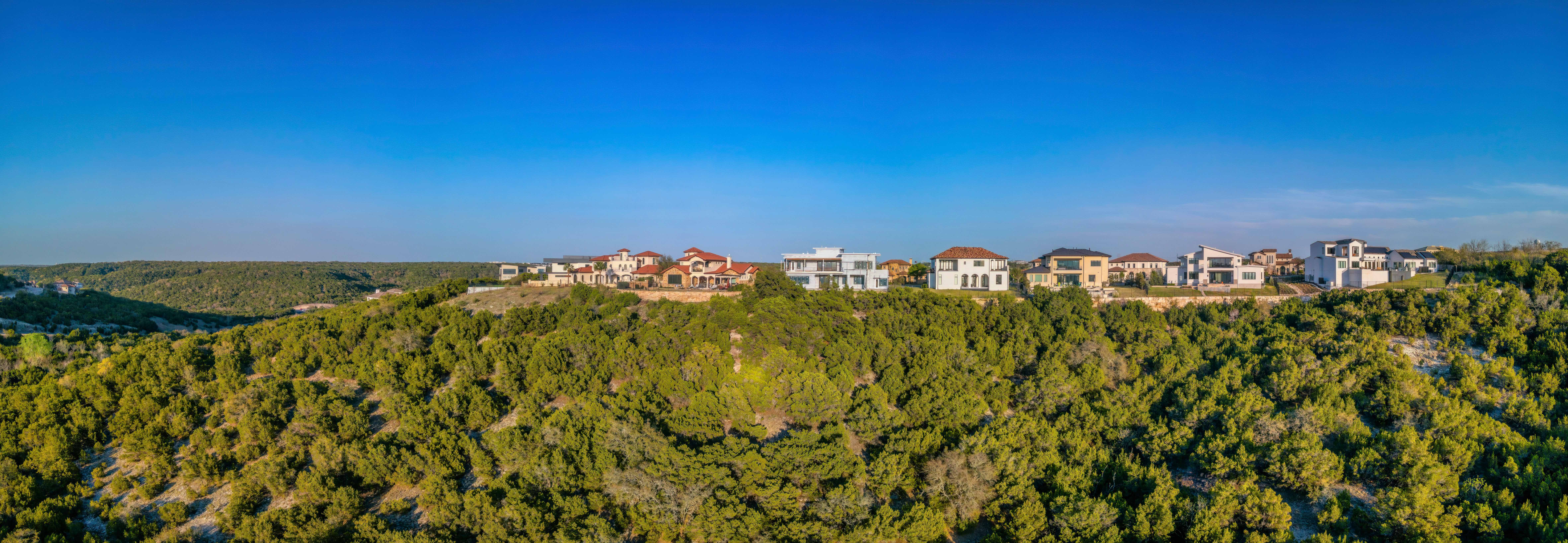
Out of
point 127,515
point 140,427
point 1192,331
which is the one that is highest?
point 1192,331

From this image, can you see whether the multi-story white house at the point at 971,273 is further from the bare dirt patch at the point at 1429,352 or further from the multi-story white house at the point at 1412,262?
the multi-story white house at the point at 1412,262

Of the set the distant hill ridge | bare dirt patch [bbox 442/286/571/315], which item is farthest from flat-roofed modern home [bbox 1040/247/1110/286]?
the distant hill ridge

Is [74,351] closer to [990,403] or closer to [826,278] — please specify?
[826,278]

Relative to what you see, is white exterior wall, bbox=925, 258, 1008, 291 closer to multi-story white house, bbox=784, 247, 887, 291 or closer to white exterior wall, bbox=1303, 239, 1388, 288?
multi-story white house, bbox=784, 247, 887, 291

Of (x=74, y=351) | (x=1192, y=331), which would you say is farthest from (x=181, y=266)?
(x=1192, y=331)

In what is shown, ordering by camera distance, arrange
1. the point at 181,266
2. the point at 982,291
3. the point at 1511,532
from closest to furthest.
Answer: the point at 1511,532 < the point at 982,291 < the point at 181,266

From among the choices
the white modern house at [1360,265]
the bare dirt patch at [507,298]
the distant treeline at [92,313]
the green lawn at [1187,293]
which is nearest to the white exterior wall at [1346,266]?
the white modern house at [1360,265]
